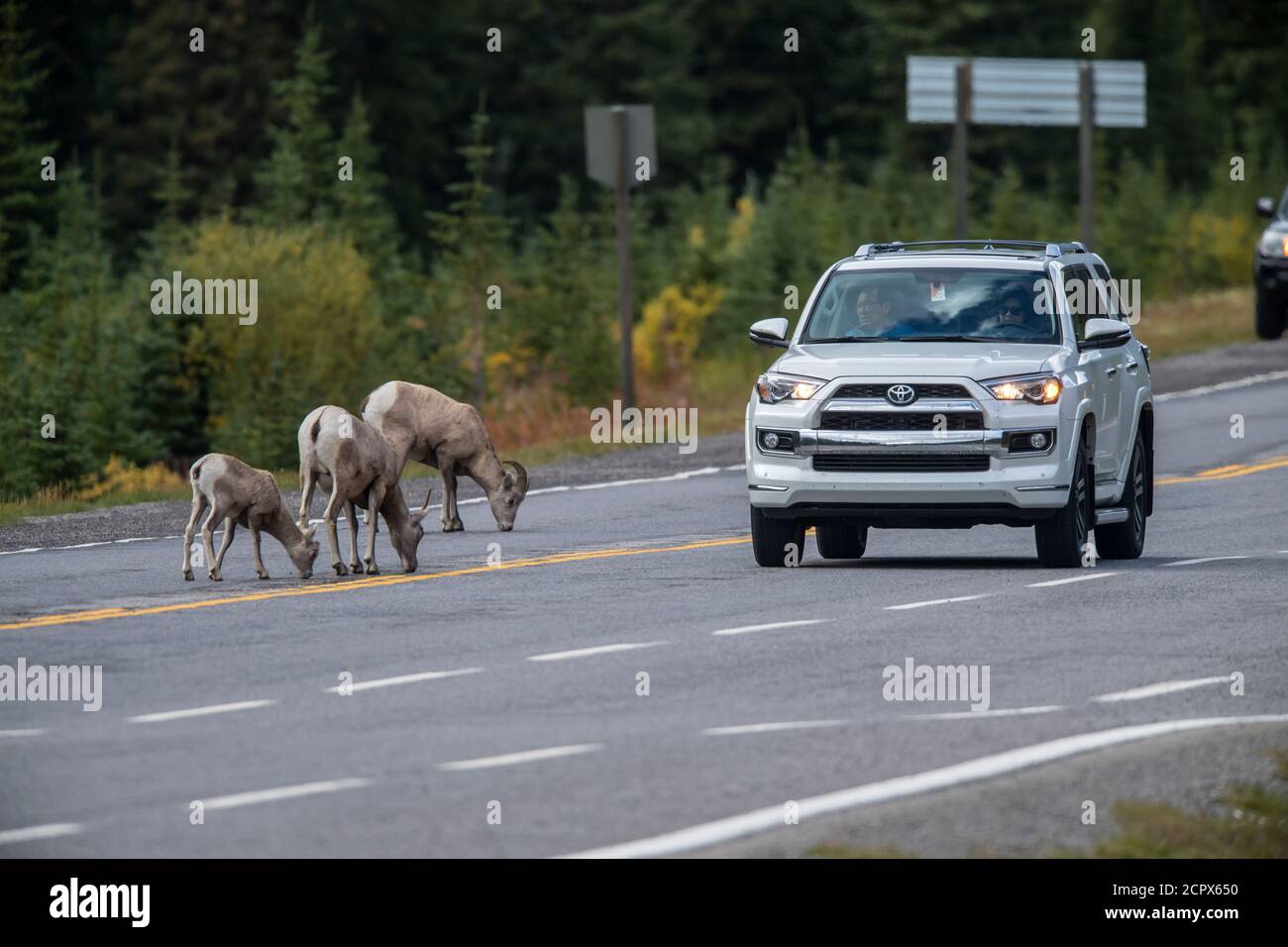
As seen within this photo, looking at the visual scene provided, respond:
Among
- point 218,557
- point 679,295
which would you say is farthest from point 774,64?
point 218,557

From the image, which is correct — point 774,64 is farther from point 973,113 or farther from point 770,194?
point 973,113

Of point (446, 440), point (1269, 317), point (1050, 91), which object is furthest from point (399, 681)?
point (1050, 91)

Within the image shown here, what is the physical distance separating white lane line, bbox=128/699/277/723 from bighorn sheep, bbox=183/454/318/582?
16.3 feet

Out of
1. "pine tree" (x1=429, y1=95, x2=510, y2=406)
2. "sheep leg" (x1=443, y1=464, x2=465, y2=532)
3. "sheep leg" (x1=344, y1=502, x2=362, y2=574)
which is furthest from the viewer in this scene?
"pine tree" (x1=429, y1=95, x2=510, y2=406)

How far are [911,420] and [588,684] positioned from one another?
4.82m

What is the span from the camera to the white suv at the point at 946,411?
1614 cm

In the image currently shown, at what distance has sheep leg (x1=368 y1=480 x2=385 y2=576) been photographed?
54.8 feet

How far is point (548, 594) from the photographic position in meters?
15.6

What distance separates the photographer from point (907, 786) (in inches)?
369

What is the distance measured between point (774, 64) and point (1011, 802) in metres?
84.6

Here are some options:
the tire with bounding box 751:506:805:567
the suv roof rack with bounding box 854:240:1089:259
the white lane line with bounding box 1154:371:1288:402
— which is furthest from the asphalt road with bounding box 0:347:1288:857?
the white lane line with bounding box 1154:371:1288:402

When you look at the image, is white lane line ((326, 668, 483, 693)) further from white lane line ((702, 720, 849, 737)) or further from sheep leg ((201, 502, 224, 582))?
sheep leg ((201, 502, 224, 582))

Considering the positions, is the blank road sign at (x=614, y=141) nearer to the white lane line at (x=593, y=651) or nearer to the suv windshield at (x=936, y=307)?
the suv windshield at (x=936, y=307)

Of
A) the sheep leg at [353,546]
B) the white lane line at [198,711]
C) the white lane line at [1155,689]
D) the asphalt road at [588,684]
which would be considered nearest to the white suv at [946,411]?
the asphalt road at [588,684]
